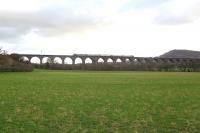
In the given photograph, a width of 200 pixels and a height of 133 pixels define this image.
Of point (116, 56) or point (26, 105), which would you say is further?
point (116, 56)

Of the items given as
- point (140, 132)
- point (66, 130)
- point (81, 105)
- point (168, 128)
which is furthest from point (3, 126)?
point (81, 105)

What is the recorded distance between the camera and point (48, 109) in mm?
15125

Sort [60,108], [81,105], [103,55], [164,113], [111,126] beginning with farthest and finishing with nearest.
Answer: [103,55]
[81,105]
[60,108]
[164,113]
[111,126]

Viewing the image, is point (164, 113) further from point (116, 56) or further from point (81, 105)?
point (116, 56)

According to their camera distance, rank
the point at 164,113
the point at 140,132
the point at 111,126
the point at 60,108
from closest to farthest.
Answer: the point at 140,132
the point at 111,126
the point at 164,113
the point at 60,108

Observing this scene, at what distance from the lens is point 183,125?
462 inches

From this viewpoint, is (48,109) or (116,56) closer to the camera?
(48,109)

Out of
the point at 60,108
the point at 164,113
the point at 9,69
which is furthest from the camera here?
the point at 9,69

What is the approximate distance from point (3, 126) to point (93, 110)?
173 inches

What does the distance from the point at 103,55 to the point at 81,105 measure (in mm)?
141727

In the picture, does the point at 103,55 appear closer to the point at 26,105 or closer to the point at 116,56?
the point at 116,56

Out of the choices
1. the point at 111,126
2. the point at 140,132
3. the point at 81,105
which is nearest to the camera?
the point at 140,132

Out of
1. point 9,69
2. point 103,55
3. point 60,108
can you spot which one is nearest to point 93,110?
point 60,108

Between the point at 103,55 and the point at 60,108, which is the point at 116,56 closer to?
the point at 103,55
